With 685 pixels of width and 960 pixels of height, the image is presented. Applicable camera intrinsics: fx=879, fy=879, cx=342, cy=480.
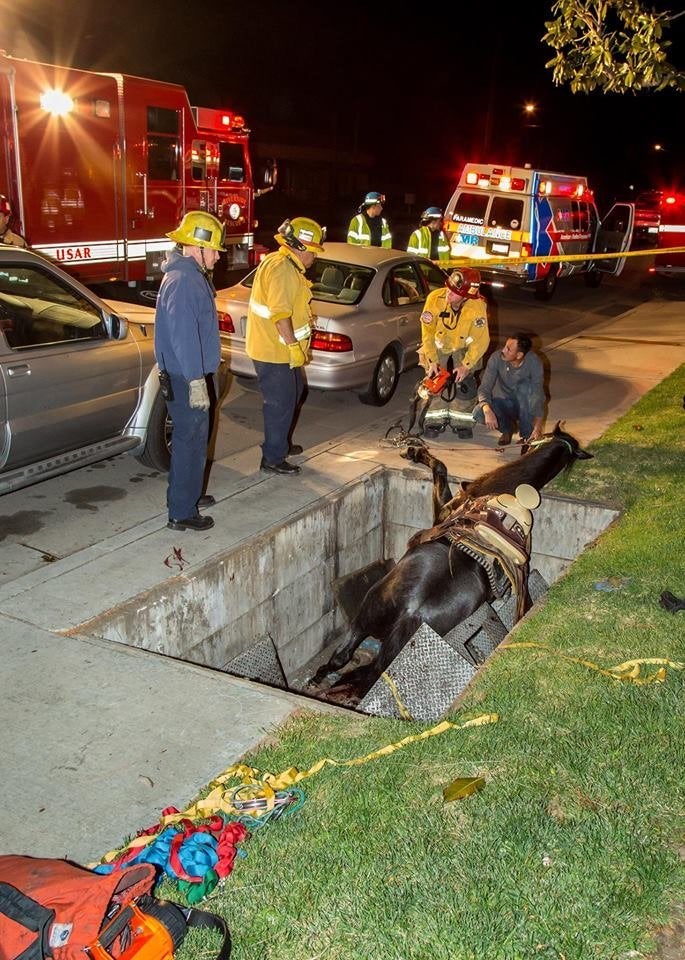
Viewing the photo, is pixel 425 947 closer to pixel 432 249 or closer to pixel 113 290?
pixel 432 249

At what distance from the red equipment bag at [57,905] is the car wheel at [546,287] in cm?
1627

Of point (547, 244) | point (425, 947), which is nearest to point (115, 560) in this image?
point (425, 947)

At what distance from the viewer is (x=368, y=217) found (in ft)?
35.4

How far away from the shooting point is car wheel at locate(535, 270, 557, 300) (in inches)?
686

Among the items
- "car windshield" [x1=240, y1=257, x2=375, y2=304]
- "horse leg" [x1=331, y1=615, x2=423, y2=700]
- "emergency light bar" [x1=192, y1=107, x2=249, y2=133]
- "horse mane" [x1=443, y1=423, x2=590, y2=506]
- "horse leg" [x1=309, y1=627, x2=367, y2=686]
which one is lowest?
"horse leg" [x1=309, y1=627, x2=367, y2=686]

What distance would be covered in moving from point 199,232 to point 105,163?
7.15 m

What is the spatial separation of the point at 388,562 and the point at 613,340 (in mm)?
7621

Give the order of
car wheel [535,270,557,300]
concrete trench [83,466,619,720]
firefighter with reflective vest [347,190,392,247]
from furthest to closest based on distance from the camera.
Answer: car wheel [535,270,557,300], firefighter with reflective vest [347,190,392,247], concrete trench [83,466,619,720]

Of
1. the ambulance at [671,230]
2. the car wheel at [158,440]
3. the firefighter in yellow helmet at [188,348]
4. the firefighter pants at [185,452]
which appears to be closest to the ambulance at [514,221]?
the ambulance at [671,230]

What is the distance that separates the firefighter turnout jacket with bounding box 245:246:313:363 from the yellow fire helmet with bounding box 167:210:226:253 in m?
1.02

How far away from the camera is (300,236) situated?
643 cm

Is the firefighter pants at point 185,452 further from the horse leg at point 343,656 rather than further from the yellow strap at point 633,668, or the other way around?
the yellow strap at point 633,668

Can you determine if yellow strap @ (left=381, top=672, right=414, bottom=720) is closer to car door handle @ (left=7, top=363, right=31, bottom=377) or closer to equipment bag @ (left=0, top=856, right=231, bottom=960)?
equipment bag @ (left=0, top=856, right=231, bottom=960)

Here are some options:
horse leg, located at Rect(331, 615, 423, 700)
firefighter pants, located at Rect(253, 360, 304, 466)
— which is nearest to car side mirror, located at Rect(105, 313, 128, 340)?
firefighter pants, located at Rect(253, 360, 304, 466)
